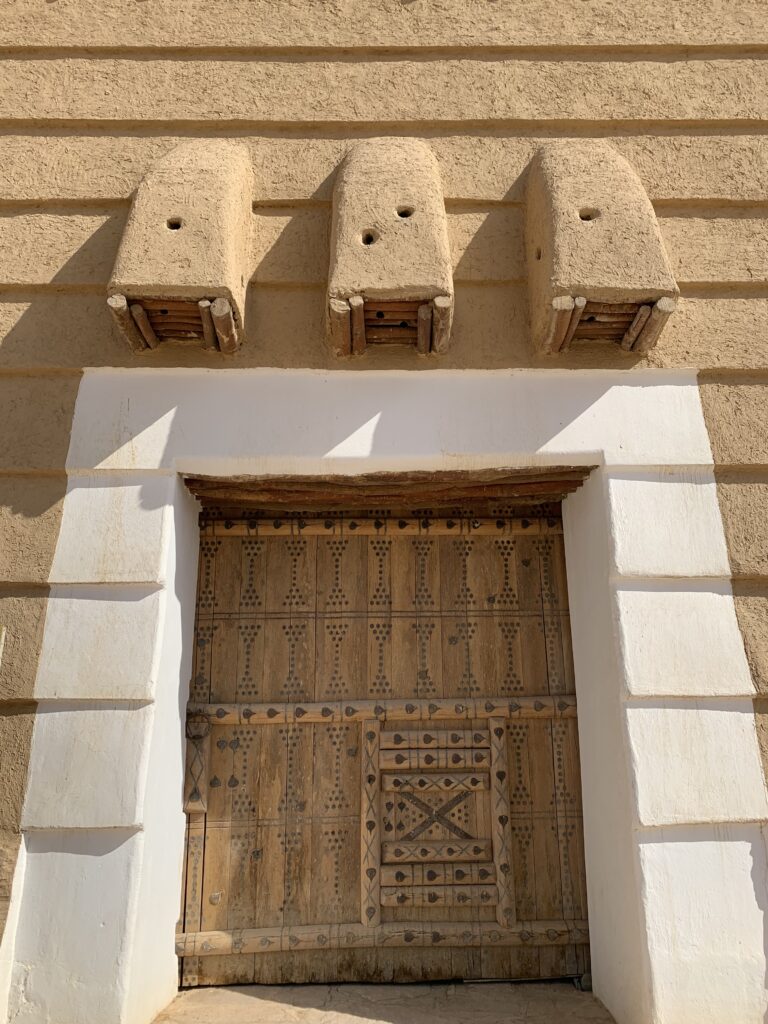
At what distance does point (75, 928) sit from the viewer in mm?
2682

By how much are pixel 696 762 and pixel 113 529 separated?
2.28m

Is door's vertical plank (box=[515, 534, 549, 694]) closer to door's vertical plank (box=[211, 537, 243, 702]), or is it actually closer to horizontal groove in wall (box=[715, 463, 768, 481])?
horizontal groove in wall (box=[715, 463, 768, 481])

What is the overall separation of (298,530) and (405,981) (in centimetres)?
192

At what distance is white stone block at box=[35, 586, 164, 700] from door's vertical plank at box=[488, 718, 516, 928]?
147 cm

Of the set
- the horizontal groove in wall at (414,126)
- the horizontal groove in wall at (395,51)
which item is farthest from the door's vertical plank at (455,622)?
the horizontal groove in wall at (395,51)

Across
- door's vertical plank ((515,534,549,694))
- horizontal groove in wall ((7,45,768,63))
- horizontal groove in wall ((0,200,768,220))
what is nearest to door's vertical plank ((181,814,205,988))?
door's vertical plank ((515,534,549,694))

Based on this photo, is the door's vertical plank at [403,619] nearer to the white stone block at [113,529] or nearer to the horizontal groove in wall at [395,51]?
the white stone block at [113,529]

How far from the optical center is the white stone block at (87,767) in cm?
277

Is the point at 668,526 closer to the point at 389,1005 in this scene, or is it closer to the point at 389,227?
the point at 389,227

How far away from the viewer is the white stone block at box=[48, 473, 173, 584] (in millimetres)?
3021

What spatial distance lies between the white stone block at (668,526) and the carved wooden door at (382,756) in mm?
648

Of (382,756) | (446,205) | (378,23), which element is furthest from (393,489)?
(378,23)

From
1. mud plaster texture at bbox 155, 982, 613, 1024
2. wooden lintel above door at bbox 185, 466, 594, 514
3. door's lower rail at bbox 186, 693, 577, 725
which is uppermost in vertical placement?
wooden lintel above door at bbox 185, 466, 594, 514

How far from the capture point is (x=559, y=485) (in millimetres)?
3443
